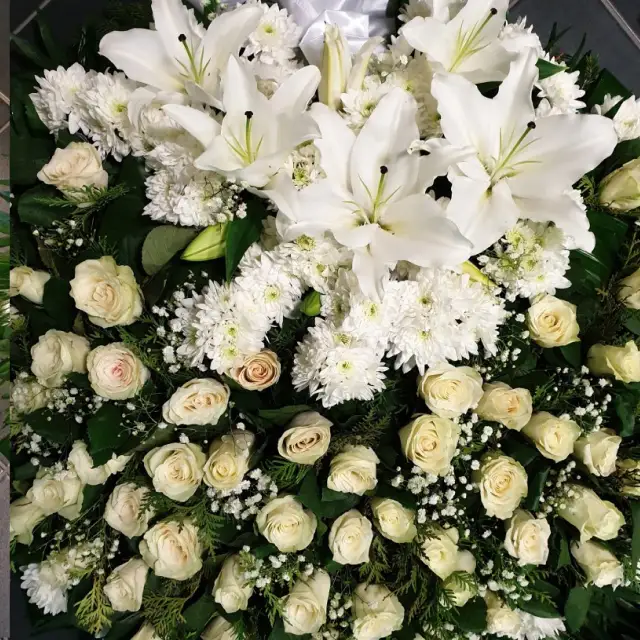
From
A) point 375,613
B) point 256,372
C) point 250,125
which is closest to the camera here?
point 250,125

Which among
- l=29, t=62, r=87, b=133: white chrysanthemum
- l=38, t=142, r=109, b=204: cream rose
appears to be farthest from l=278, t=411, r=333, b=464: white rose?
l=29, t=62, r=87, b=133: white chrysanthemum

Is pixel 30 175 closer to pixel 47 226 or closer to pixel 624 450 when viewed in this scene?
pixel 47 226

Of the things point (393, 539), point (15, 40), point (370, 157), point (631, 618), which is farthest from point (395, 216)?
point (631, 618)

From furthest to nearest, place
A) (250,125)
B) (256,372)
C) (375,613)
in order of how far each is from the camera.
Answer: (375,613) → (256,372) → (250,125)

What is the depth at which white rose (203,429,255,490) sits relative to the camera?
0.81m

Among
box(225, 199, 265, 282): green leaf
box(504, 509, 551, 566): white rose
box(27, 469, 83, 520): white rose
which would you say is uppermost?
box(225, 199, 265, 282): green leaf

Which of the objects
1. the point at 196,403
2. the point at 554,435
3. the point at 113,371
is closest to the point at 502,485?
the point at 554,435

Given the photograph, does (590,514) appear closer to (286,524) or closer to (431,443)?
(431,443)

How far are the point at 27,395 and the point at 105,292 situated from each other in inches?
9.3

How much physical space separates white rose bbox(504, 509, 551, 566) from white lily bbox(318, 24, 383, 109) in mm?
657

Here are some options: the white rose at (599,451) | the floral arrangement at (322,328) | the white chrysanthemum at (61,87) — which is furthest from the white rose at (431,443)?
the white chrysanthemum at (61,87)

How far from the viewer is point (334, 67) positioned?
2.44 ft

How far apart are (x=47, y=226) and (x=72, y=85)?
20 centimetres

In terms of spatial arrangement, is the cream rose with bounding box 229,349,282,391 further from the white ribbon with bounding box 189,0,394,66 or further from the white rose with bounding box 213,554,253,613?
the white ribbon with bounding box 189,0,394,66
